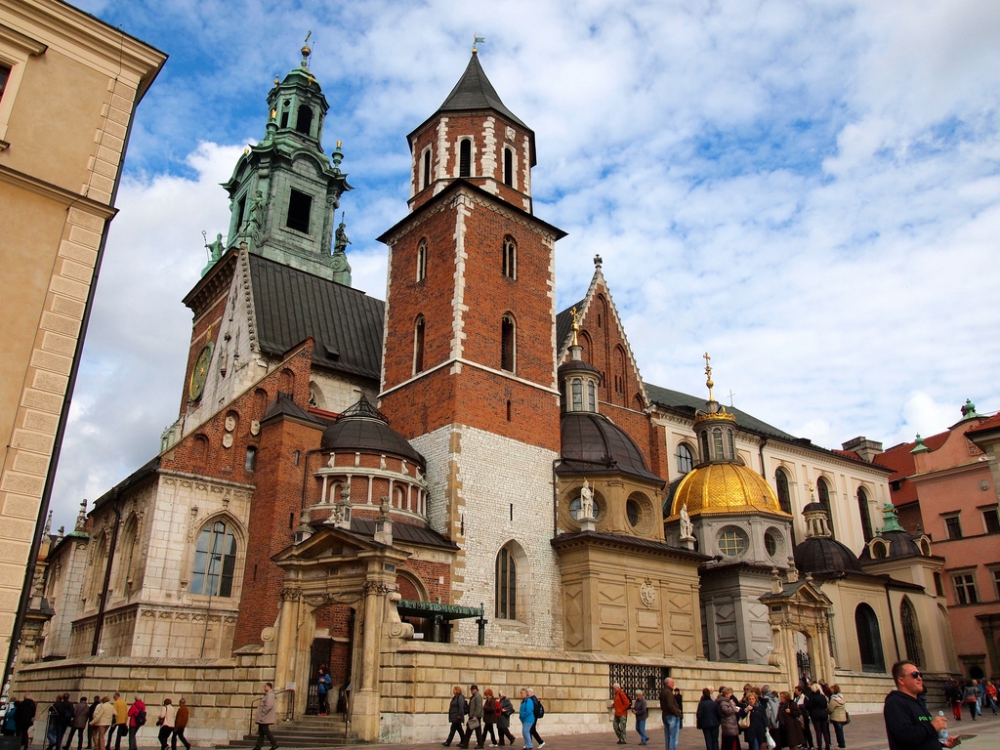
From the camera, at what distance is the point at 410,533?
22.6m

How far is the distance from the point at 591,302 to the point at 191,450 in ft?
55.1

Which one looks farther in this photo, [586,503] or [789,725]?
[586,503]

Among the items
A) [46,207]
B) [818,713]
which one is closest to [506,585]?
[818,713]

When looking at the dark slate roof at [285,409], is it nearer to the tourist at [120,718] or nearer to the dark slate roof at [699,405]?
the tourist at [120,718]

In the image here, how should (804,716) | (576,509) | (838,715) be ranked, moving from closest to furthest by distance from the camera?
(804,716) → (838,715) → (576,509)

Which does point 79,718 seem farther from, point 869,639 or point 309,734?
point 869,639

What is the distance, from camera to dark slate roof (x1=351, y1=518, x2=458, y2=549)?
864 inches

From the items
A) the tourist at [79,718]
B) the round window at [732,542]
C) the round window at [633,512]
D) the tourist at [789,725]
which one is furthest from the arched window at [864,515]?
the tourist at [79,718]

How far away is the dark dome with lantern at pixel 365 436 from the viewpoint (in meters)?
23.9

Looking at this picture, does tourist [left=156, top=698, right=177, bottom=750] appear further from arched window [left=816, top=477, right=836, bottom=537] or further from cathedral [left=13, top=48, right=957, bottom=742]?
arched window [left=816, top=477, right=836, bottom=537]

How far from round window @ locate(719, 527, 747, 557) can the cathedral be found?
80 millimetres

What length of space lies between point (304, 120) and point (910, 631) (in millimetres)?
39714

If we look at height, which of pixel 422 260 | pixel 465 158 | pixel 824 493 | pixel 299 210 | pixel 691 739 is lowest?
pixel 691 739

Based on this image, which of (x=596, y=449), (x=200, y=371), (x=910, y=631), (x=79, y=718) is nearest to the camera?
(x=79, y=718)
